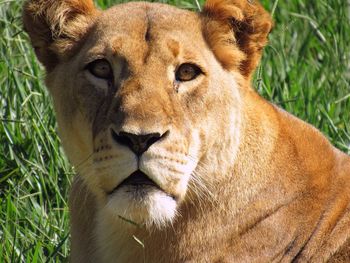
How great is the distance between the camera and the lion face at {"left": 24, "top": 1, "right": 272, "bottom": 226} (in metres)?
3.49

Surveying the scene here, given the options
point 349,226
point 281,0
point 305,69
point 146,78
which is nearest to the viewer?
point 146,78

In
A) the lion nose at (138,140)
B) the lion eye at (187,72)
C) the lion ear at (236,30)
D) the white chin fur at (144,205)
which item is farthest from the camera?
the lion ear at (236,30)

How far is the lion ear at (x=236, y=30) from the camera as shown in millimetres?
3877

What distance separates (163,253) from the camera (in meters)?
3.78

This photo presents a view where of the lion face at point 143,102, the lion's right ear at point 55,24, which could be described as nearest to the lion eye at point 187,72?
the lion face at point 143,102

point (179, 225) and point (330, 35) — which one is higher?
point (179, 225)

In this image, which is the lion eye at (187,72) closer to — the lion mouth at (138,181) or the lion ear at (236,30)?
the lion ear at (236,30)

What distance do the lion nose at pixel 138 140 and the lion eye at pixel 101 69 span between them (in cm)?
34

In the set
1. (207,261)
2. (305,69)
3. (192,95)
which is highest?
(192,95)

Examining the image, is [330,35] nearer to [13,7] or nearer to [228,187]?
[13,7]

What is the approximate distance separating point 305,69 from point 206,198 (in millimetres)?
2149

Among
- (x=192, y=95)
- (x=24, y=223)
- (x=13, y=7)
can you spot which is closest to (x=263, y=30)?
(x=192, y=95)

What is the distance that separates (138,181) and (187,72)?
0.46 metres

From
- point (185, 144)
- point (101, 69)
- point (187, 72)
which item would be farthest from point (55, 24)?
point (185, 144)
